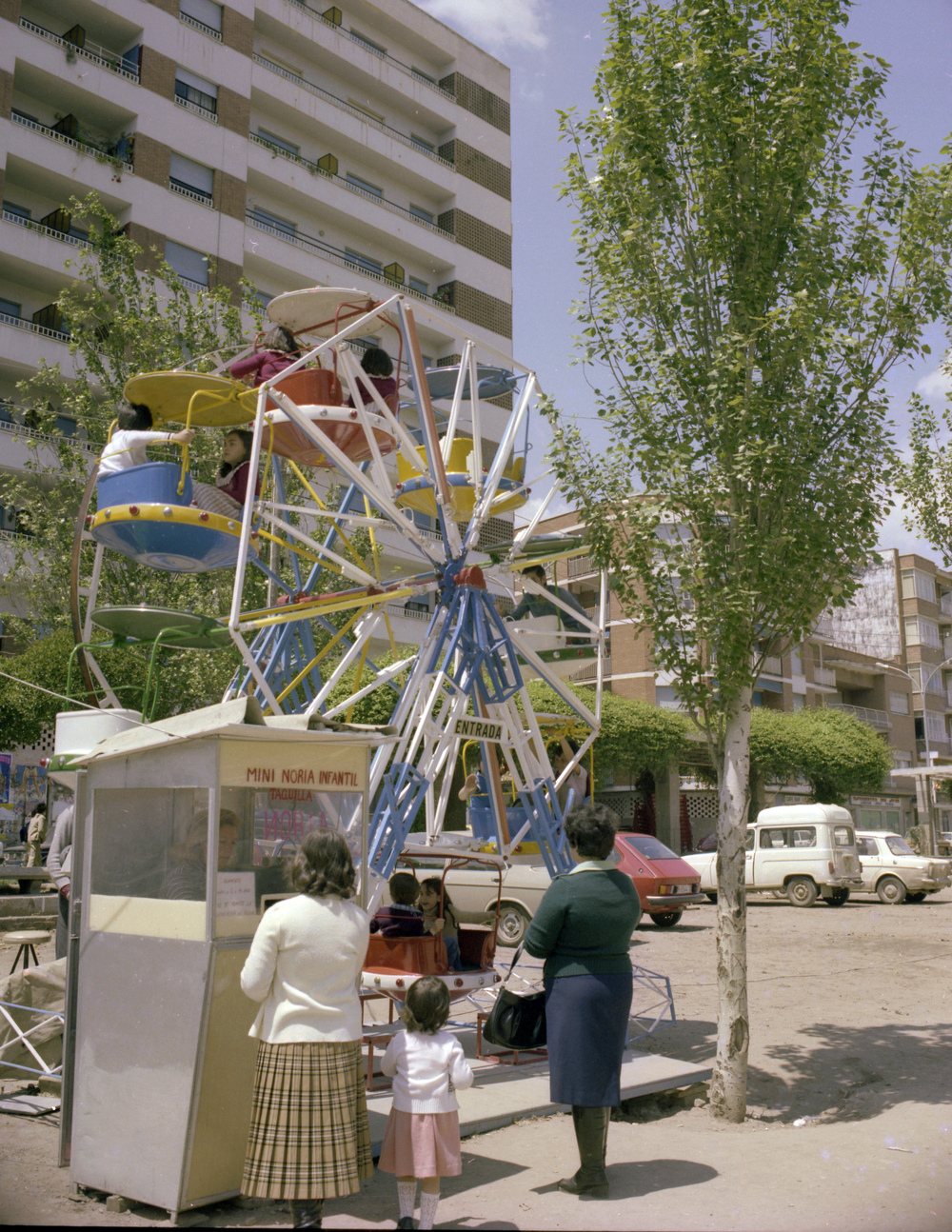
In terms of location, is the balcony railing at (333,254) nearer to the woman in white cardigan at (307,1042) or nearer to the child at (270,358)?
the child at (270,358)

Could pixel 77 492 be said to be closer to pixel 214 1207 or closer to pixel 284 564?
pixel 284 564

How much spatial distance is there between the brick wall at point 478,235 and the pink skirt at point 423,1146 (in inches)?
1485

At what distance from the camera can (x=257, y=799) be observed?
5.21 m

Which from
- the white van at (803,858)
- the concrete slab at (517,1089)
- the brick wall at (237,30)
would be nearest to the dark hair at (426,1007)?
the concrete slab at (517,1089)

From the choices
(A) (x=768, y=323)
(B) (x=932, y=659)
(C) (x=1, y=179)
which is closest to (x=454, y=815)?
(C) (x=1, y=179)

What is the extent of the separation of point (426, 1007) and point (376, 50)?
3906 centimetres

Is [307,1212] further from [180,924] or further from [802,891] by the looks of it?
[802,891]

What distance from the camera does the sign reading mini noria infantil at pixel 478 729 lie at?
880cm

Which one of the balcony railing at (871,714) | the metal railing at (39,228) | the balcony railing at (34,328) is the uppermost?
the metal railing at (39,228)

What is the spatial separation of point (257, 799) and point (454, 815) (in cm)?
2455

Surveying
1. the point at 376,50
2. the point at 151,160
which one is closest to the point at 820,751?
the point at 376,50

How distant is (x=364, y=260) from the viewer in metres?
36.8

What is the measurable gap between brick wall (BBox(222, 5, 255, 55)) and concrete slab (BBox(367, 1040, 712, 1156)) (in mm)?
33212

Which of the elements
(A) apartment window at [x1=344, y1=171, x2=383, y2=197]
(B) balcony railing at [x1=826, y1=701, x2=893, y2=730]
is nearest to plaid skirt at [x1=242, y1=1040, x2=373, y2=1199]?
(A) apartment window at [x1=344, y1=171, x2=383, y2=197]
